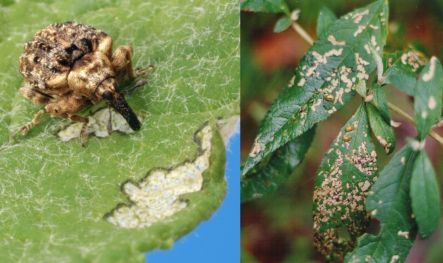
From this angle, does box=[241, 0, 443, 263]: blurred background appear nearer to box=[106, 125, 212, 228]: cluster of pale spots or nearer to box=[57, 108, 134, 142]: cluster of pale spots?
box=[106, 125, 212, 228]: cluster of pale spots

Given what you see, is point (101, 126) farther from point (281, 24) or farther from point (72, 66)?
point (281, 24)

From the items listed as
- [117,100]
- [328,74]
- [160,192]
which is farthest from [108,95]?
[328,74]

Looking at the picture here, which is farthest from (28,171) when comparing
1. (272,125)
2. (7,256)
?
(272,125)

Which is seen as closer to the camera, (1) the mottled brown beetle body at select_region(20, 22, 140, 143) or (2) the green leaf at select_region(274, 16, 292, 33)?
(2) the green leaf at select_region(274, 16, 292, 33)

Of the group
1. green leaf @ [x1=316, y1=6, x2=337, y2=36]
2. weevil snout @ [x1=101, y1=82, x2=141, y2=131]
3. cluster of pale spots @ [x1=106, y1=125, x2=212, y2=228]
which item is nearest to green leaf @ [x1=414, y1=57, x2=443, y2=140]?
green leaf @ [x1=316, y1=6, x2=337, y2=36]

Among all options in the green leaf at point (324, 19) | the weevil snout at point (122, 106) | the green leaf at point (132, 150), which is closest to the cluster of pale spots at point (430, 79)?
the green leaf at point (324, 19)

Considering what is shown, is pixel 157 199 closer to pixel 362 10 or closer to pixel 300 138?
pixel 300 138
